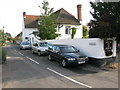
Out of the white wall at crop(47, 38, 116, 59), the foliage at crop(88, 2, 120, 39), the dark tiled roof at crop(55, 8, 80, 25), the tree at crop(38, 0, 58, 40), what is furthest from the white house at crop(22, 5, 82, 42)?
the foliage at crop(88, 2, 120, 39)

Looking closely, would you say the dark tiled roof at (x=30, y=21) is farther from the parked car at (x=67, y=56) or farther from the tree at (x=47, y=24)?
the parked car at (x=67, y=56)

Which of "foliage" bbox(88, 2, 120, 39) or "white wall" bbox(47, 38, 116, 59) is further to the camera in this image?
"white wall" bbox(47, 38, 116, 59)

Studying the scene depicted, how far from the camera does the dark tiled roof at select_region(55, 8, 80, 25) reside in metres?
31.4

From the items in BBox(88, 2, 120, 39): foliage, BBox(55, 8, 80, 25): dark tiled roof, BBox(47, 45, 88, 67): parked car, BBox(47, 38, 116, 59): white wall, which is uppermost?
BBox(55, 8, 80, 25): dark tiled roof

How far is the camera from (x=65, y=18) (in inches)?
1278

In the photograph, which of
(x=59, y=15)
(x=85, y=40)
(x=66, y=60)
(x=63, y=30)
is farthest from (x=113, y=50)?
(x=59, y=15)

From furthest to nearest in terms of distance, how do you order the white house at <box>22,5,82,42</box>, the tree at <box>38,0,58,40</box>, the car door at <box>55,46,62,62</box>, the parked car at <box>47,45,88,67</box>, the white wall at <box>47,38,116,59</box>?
the white house at <box>22,5,82,42</box> → the tree at <box>38,0,58,40</box> → the car door at <box>55,46,62,62</box> → the white wall at <box>47,38,116,59</box> → the parked car at <box>47,45,88,67</box>

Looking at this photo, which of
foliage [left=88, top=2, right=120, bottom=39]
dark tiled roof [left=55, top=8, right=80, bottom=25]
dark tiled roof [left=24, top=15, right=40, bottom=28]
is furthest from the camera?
dark tiled roof [left=24, top=15, right=40, bottom=28]

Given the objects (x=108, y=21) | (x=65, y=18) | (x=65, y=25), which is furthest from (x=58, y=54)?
(x=65, y=18)

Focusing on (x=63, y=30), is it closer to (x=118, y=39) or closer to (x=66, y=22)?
(x=66, y=22)

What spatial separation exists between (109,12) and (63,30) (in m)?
20.8

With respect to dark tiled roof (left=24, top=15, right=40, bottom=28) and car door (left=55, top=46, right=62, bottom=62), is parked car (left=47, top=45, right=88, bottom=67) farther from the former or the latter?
dark tiled roof (left=24, top=15, right=40, bottom=28)

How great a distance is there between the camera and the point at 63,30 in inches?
1243

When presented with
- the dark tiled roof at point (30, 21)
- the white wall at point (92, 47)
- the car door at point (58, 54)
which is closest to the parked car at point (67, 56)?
the car door at point (58, 54)
